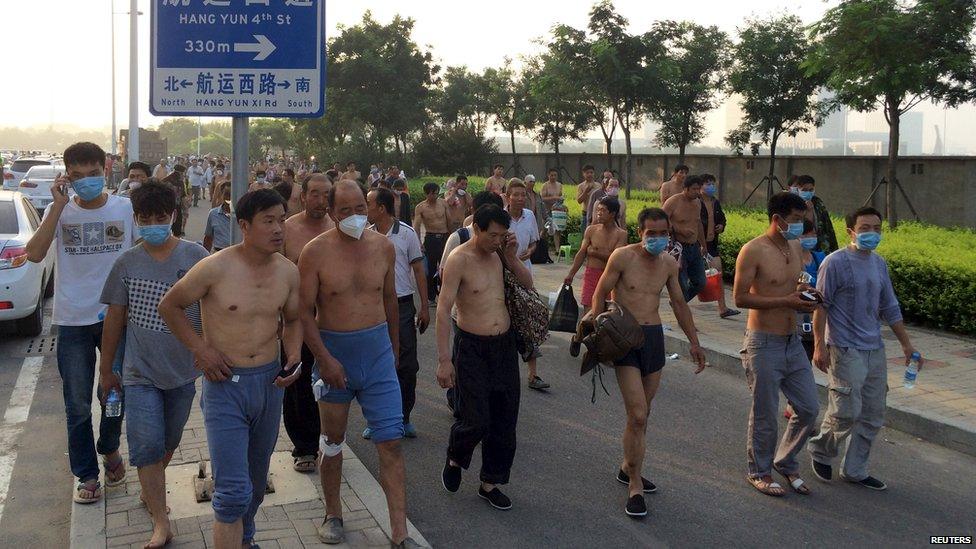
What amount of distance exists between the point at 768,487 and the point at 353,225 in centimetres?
287

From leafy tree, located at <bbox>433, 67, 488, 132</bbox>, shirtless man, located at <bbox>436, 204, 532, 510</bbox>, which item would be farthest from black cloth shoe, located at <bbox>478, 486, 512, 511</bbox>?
leafy tree, located at <bbox>433, 67, 488, 132</bbox>

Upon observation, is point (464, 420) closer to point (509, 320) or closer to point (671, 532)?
point (509, 320)

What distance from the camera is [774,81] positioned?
2456 centimetres

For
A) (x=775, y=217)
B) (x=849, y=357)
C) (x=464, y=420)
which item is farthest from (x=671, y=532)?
(x=775, y=217)

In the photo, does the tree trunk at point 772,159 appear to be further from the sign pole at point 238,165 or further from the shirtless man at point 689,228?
the sign pole at point 238,165

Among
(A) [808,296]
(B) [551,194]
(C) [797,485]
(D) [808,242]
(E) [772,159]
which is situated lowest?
(C) [797,485]

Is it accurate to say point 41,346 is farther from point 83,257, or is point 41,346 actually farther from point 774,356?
point 774,356

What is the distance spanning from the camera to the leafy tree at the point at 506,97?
37906 mm

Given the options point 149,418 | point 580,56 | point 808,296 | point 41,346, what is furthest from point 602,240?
point 580,56

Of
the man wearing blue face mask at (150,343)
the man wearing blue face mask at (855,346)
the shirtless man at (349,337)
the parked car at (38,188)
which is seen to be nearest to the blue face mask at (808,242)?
the man wearing blue face mask at (855,346)

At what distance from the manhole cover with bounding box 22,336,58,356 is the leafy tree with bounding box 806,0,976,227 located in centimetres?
1179

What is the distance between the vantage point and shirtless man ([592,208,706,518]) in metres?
5.45

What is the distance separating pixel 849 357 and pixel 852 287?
421 millimetres

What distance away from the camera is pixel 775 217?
5934 mm
